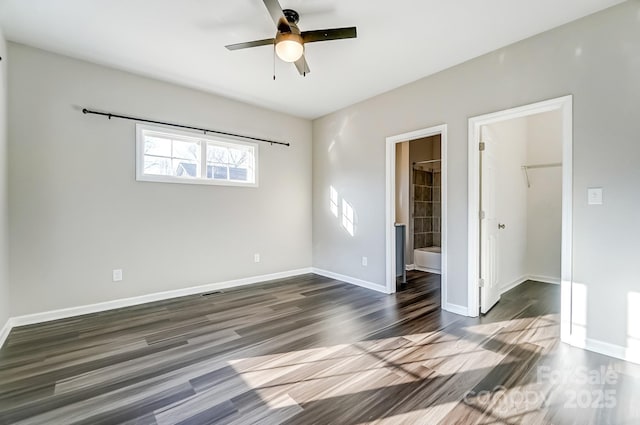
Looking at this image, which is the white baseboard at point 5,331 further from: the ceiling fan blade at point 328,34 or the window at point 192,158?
the ceiling fan blade at point 328,34

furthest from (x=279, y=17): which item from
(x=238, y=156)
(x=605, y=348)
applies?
(x=605, y=348)

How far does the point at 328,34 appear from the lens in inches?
84.7

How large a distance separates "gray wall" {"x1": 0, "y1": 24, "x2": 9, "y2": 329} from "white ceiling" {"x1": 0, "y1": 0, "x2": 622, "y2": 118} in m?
0.41

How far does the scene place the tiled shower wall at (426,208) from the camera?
5.71m

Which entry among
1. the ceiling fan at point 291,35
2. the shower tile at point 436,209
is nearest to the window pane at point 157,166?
the ceiling fan at point 291,35

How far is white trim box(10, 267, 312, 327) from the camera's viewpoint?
9.59 ft

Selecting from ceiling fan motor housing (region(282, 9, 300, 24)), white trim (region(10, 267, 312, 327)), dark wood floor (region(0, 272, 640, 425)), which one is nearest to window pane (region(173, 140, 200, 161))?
white trim (region(10, 267, 312, 327))

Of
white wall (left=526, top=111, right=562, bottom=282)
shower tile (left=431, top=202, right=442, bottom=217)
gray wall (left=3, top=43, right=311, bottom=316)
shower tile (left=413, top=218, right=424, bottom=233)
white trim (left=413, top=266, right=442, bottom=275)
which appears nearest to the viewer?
gray wall (left=3, top=43, right=311, bottom=316)

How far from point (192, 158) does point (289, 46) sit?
2.51 m

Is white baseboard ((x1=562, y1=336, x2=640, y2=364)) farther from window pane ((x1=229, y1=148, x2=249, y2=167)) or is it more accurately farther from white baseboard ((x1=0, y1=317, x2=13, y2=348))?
white baseboard ((x1=0, y1=317, x2=13, y2=348))

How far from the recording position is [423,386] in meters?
1.88

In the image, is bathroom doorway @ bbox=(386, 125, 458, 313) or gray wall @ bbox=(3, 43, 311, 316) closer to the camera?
gray wall @ bbox=(3, 43, 311, 316)

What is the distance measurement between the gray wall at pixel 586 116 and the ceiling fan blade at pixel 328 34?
5.62 ft

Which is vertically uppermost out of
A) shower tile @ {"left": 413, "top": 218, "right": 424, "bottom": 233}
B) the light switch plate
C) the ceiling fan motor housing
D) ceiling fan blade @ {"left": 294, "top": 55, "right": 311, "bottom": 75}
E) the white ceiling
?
the white ceiling
